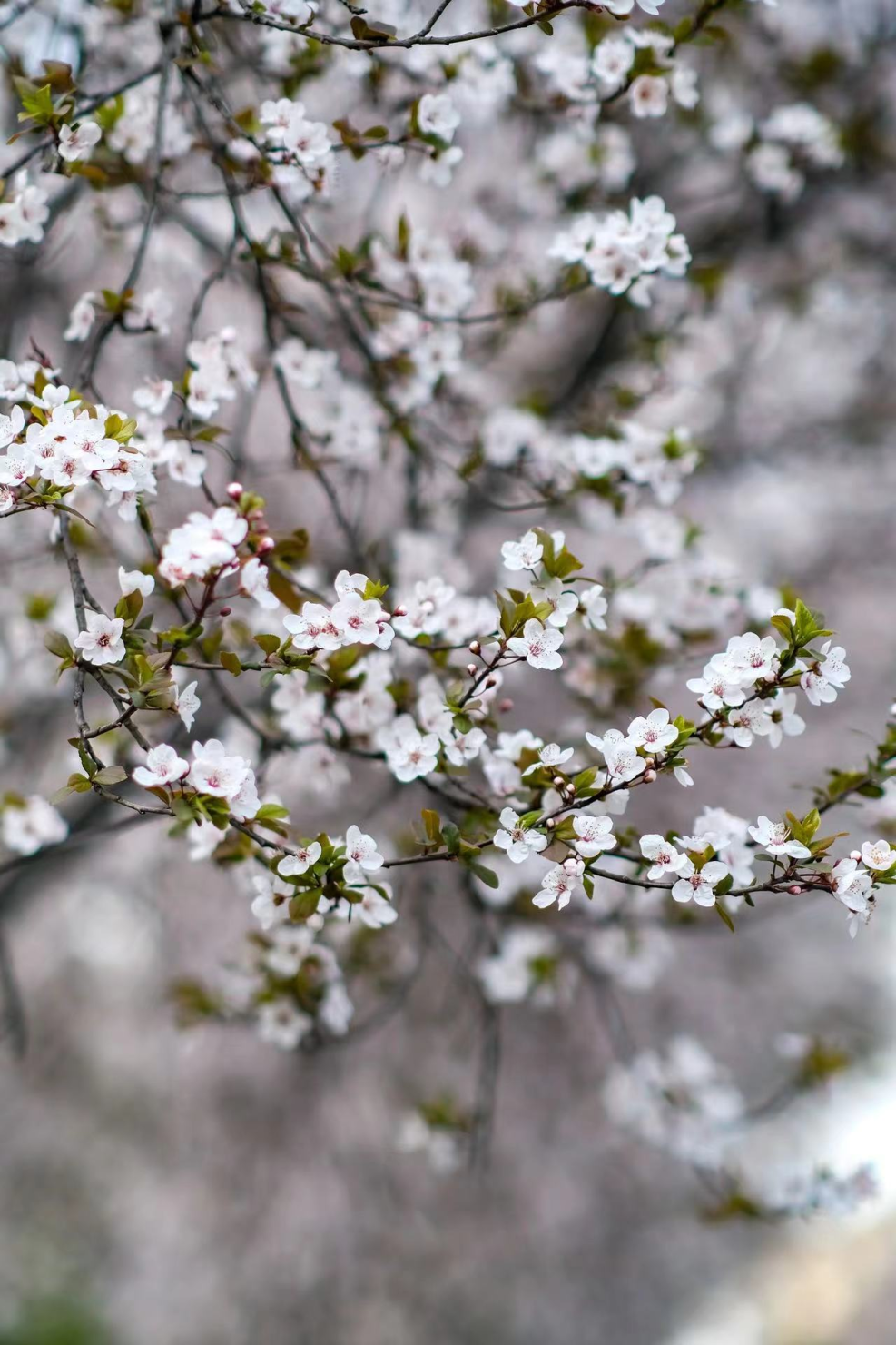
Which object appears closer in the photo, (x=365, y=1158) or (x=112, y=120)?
(x=112, y=120)

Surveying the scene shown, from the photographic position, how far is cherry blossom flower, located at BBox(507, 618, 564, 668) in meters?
1.26

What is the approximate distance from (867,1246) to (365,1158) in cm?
655

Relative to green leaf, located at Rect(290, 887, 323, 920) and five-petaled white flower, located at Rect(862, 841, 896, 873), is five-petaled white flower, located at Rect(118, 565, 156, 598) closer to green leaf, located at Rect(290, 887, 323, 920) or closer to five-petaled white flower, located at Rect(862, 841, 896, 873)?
green leaf, located at Rect(290, 887, 323, 920)

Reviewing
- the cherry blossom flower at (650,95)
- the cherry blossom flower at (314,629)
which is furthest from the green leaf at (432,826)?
the cherry blossom flower at (650,95)

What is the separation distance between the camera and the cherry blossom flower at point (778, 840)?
3.92 ft

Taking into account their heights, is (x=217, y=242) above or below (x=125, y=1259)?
above

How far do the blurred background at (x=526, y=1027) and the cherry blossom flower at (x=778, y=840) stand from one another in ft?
6.72

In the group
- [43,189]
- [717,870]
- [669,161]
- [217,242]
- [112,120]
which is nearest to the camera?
[717,870]

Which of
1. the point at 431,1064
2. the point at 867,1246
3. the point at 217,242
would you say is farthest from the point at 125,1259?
the point at 867,1246

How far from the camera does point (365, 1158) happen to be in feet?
14.3

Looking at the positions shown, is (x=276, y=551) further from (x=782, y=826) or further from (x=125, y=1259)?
(x=125, y=1259)

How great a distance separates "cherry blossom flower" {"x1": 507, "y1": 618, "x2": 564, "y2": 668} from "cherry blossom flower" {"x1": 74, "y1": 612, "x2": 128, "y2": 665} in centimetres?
50

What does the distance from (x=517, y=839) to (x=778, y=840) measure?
34 cm

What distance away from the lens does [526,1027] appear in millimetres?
4629
